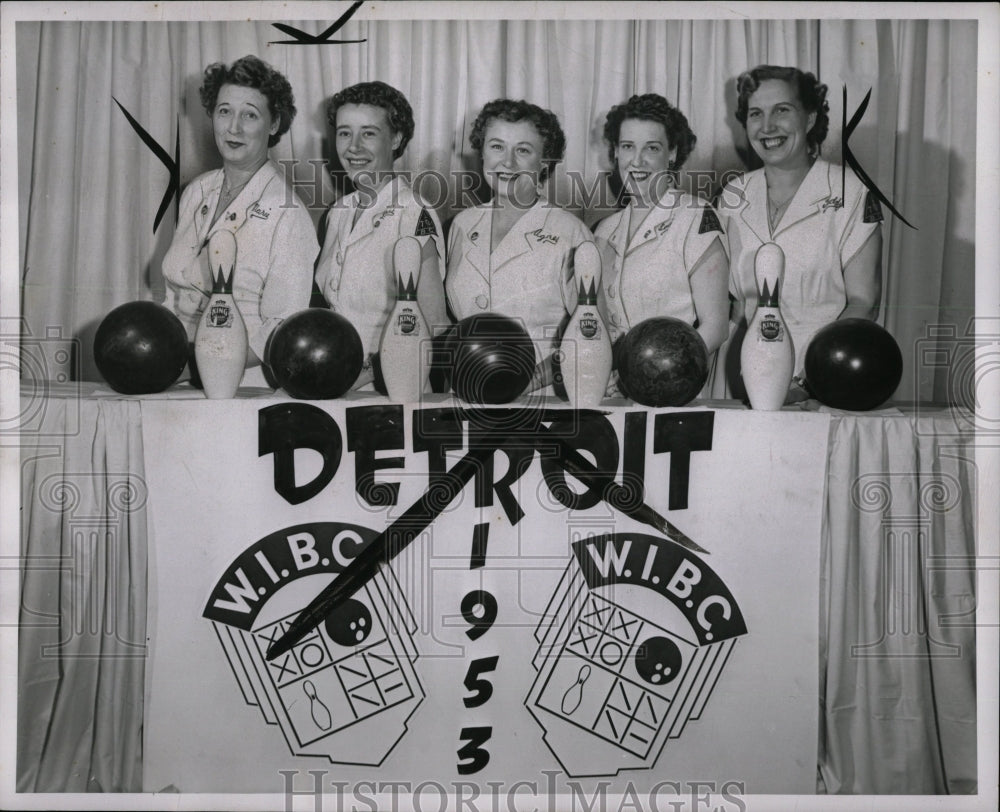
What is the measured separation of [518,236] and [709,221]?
0.46m

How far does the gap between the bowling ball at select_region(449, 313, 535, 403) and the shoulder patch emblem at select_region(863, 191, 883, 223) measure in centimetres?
88

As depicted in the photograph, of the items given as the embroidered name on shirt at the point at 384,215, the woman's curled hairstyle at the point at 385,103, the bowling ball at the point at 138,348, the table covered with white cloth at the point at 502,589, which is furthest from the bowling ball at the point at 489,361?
the bowling ball at the point at 138,348

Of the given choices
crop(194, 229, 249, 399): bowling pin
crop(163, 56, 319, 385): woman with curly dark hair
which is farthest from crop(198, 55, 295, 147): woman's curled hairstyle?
crop(194, 229, 249, 399): bowling pin

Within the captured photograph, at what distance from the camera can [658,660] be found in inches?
77.7

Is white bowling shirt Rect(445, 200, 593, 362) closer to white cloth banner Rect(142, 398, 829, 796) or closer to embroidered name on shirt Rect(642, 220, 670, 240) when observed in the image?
embroidered name on shirt Rect(642, 220, 670, 240)

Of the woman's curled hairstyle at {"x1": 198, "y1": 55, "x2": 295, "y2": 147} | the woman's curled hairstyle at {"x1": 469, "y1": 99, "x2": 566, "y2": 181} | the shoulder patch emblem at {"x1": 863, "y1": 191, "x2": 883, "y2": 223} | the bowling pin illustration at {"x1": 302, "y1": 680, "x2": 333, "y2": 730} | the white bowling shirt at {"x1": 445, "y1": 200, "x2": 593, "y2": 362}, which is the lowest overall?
the bowling pin illustration at {"x1": 302, "y1": 680, "x2": 333, "y2": 730}

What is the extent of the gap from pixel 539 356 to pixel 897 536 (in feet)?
3.09

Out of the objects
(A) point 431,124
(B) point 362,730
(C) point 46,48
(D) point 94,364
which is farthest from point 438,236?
(B) point 362,730

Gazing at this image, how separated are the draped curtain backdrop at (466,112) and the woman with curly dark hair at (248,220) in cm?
3

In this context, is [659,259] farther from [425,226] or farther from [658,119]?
[425,226]

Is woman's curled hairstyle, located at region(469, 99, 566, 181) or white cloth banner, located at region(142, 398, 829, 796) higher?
woman's curled hairstyle, located at region(469, 99, 566, 181)

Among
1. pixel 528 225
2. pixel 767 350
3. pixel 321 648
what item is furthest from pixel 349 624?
pixel 767 350

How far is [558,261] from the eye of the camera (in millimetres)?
2023

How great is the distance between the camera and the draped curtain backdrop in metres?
2.02
